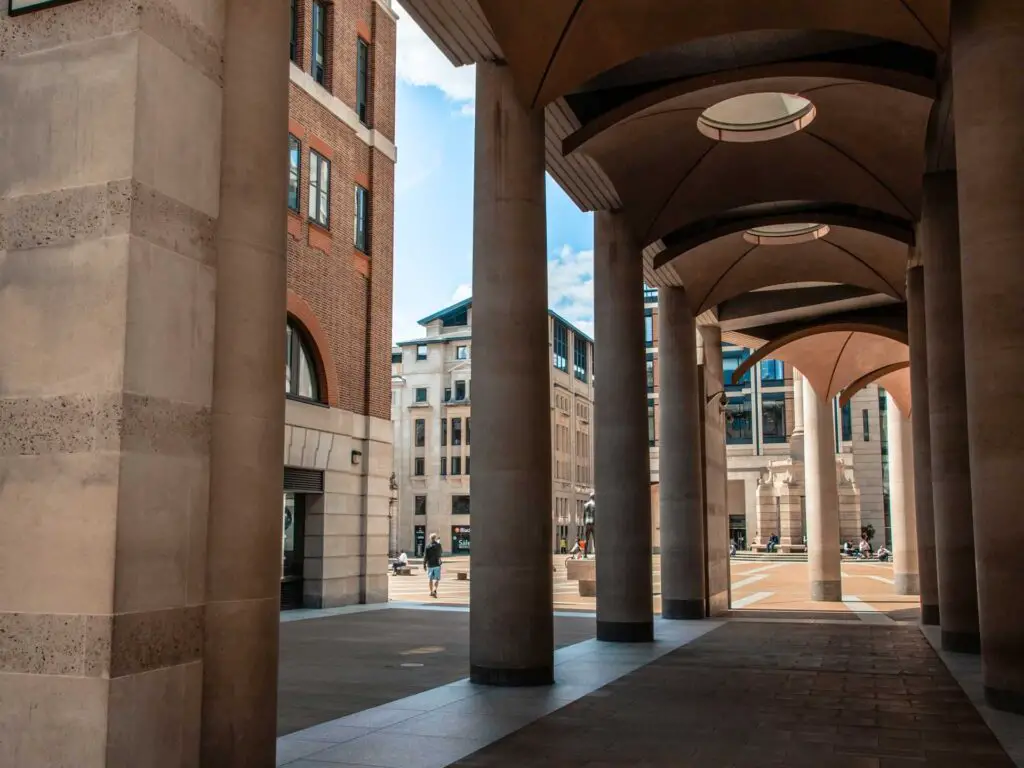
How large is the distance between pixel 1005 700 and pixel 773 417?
82.9 m

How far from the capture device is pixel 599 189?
63.5ft

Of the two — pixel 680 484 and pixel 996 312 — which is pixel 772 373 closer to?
pixel 680 484

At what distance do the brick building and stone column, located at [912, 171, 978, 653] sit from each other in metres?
14.5

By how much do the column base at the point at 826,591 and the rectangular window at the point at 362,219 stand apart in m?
17.3

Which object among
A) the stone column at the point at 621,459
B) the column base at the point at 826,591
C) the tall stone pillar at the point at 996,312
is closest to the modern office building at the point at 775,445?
the column base at the point at 826,591

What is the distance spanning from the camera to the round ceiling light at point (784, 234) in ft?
81.8

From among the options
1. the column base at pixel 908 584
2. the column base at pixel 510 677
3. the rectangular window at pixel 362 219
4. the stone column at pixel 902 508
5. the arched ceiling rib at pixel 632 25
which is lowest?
the column base at pixel 908 584

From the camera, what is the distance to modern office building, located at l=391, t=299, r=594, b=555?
9706cm

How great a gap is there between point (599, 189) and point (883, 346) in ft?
76.0

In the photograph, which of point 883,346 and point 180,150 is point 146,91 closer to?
point 180,150

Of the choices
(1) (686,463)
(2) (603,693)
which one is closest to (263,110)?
(2) (603,693)

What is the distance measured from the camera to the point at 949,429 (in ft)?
51.6

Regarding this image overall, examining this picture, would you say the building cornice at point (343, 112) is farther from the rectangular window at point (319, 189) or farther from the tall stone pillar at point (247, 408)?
the tall stone pillar at point (247, 408)

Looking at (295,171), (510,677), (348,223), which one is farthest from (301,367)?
(510,677)
